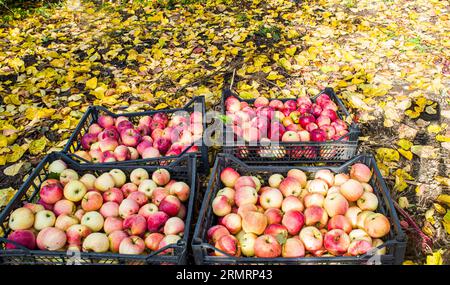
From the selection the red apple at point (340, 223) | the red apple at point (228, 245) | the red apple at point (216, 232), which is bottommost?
the red apple at point (340, 223)

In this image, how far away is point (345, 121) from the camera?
3275 mm

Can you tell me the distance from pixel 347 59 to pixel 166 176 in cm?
324

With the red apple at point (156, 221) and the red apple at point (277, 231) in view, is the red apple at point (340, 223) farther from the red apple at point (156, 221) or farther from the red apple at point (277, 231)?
the red apple at point (156, 221)

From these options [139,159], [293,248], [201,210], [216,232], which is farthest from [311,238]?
[139,159]

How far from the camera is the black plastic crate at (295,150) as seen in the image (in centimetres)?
288

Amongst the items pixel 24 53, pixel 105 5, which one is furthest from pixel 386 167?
pixel 105 5

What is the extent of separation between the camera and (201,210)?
7.59ft

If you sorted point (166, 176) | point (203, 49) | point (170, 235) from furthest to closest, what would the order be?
point (203, 49), point (166, 176), point (170, 235)

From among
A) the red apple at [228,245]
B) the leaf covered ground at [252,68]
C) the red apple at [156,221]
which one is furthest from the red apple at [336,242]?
the red apple at [156,221]

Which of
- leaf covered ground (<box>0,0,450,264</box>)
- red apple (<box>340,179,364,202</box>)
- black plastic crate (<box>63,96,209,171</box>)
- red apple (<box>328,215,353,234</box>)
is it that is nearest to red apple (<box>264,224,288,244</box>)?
red apple (<box>328,215,353,234</box>)

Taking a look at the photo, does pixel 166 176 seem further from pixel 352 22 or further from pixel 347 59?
pixel 352 22

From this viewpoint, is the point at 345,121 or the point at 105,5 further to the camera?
the point at 105,5

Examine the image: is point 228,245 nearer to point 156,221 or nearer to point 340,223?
point 156,221

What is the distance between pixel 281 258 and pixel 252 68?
124 inches
